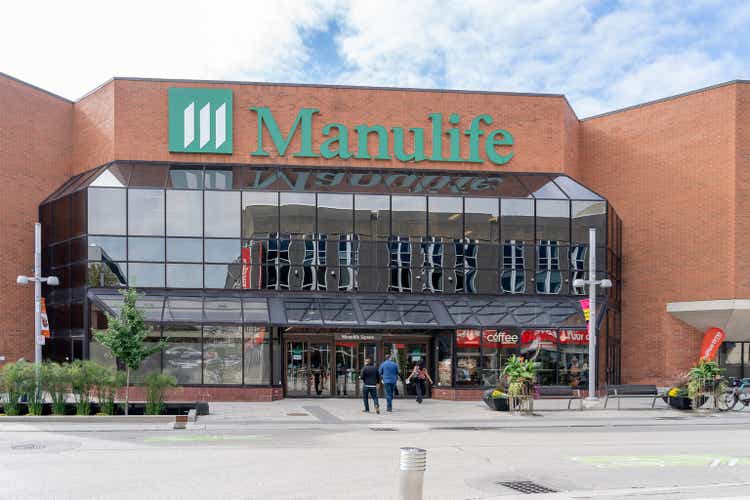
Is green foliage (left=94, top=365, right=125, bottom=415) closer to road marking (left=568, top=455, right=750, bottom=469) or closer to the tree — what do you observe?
the tree

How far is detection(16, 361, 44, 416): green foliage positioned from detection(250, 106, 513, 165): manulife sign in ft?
41.7

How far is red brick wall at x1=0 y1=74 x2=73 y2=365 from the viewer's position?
Result: 96.2 ft

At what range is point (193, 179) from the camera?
28859mm

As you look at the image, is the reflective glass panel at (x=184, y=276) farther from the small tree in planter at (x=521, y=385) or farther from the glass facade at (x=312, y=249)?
the small tree in planter at (x=521, y=385)

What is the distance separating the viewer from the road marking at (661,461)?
13.0 meters

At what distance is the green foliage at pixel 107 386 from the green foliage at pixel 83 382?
126 mm

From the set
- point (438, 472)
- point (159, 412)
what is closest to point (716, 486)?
point (438, 472)

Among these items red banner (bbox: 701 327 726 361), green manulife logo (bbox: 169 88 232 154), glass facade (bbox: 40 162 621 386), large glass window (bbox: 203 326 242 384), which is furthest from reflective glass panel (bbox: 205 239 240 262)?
red banner (bbox: 701 327 726 361)

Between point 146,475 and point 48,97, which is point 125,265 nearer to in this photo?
point 48,97

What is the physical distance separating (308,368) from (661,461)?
1599 centimetres

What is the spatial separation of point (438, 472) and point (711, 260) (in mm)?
22425

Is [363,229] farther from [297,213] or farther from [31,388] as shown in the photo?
[31,388]

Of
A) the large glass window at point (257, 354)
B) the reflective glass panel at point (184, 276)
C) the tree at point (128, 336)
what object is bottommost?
the large glass window at point (257, 354)

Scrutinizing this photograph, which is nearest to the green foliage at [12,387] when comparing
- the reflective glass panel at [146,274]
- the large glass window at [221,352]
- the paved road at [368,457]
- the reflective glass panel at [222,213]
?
the paved road at [368,457]
